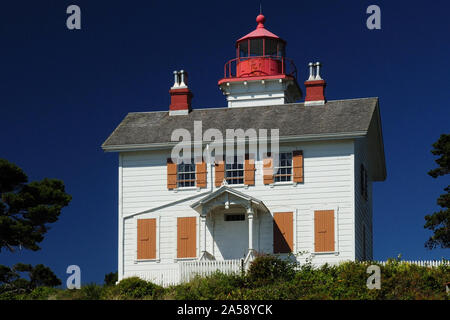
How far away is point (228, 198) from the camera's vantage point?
4131 cm

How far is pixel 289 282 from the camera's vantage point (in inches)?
1497

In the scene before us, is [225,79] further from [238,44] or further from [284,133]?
[284,133]

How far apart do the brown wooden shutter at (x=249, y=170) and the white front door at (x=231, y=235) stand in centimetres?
119

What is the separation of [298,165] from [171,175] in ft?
15.8

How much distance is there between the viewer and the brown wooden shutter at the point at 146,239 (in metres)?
42.5

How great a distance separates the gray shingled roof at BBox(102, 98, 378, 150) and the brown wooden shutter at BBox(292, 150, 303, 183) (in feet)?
2.54

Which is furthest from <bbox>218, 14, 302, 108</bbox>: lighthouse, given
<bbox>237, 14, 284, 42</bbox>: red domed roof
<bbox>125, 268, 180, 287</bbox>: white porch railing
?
<bbox>125, 268, 180, 287</bbox>: white porch railing

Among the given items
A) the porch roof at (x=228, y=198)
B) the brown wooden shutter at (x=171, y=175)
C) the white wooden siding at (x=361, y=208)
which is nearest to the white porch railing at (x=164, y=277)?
the porch roof at (x=228, y=198)

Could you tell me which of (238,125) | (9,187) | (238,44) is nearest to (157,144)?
(238,125)

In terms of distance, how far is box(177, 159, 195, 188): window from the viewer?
42875 millimetres

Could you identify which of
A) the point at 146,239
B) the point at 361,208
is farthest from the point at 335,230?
the point at 146,239

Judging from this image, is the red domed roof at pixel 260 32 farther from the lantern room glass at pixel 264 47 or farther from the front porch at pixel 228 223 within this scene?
the front porch at pixel 228 223
